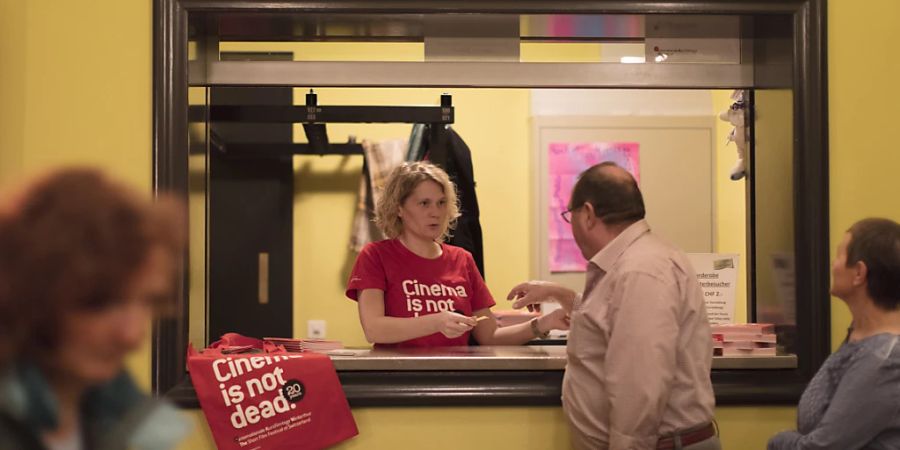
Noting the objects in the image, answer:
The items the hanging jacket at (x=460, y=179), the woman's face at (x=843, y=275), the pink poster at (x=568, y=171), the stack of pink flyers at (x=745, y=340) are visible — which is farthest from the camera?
the pink poster at (x=568, y=171)

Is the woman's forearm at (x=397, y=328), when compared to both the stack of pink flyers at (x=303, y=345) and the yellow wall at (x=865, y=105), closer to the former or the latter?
the stack of pink flyers at (x=303, y=345)

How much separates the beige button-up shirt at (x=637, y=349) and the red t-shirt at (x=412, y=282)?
0.72m

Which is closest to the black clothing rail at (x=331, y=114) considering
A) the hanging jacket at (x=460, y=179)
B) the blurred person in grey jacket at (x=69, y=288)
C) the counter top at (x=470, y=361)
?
the hanging jacket at (x=460, y=179)

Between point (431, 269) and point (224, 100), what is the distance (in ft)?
6.68

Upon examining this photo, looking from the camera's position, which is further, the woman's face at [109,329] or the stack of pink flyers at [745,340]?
the stack of pink flyers at [745,340]

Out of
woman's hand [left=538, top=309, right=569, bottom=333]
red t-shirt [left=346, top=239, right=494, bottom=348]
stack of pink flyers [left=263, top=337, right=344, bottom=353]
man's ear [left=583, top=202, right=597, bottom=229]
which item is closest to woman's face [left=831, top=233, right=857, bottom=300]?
man's ear [left=583, top=202, right=597, bottom=229]

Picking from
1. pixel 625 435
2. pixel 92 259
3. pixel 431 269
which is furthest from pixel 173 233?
pixel 431 269

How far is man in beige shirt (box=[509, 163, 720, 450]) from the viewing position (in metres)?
2.15

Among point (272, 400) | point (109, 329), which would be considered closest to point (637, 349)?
point (272, 400)

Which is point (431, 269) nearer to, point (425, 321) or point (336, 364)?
point (425, 321)

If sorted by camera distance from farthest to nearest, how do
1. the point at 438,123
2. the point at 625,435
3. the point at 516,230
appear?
the point at 516,230, the point at 438,123, the point at 625,435

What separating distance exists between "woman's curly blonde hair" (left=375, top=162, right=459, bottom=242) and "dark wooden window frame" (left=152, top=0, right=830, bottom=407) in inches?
20.9

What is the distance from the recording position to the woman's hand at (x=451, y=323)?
2797 millimetres

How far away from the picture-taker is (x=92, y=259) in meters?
0.89
